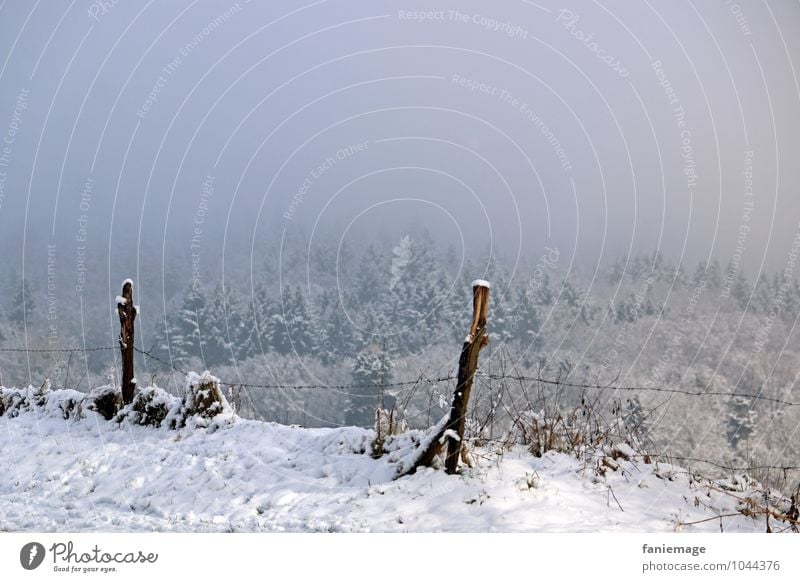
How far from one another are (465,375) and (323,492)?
6.85 feet

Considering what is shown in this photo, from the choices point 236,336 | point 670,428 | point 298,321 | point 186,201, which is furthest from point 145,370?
point 186,201

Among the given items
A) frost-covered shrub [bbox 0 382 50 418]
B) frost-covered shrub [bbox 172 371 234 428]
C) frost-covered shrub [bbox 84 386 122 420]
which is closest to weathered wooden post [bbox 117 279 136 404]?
frost-covered shrub [bbox 84 386 122 420]

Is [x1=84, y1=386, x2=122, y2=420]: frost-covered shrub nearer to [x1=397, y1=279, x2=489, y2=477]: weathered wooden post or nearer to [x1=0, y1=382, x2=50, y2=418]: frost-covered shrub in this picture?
[x1=0, y1=382, x2=50, y2=418]: frost-covered shrub

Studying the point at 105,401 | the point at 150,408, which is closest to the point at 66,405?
the point at 105,401

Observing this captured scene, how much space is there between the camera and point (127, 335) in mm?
10023

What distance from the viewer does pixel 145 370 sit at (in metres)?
74.2

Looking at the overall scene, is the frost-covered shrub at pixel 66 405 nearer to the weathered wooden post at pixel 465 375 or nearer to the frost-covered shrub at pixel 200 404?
the frost-covered shrub at pixel 200 404

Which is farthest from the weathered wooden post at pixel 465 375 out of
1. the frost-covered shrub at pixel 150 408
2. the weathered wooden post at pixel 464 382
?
the frost-covered shrub at pixel 150 408

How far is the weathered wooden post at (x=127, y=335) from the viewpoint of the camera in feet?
32.8

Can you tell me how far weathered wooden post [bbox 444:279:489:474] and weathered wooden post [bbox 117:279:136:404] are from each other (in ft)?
22.7

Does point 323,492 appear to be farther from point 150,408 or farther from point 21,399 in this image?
point 21,399

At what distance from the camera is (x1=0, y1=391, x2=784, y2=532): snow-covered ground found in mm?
5066
